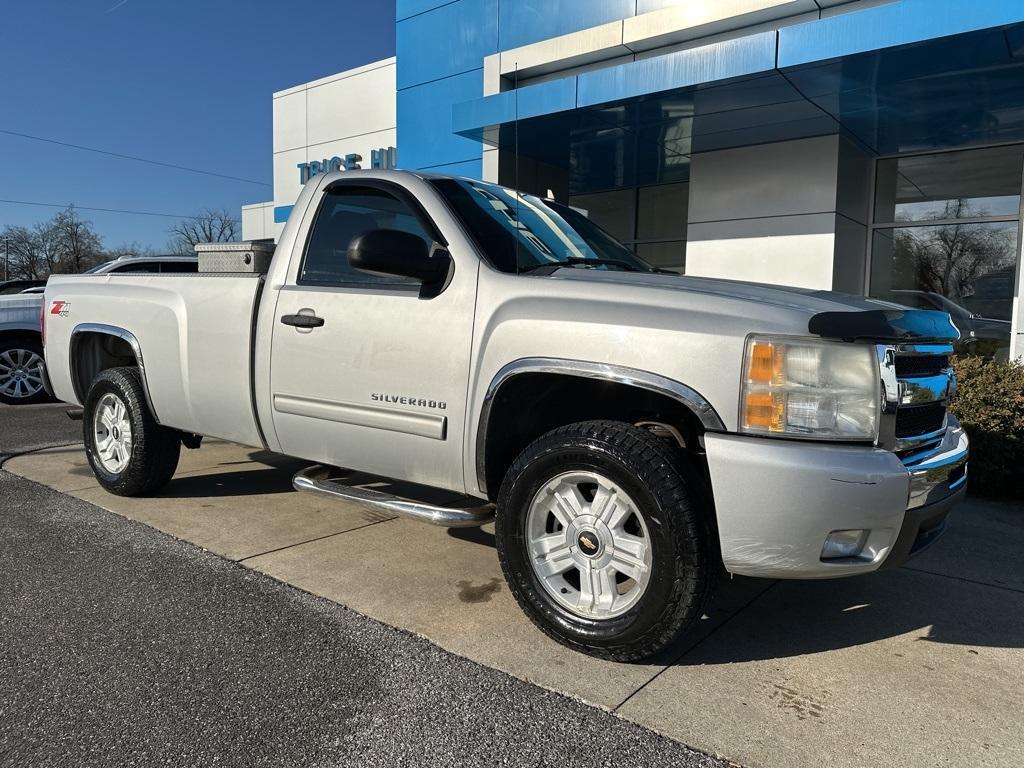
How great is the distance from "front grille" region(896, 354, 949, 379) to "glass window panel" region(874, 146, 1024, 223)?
27.2 feet

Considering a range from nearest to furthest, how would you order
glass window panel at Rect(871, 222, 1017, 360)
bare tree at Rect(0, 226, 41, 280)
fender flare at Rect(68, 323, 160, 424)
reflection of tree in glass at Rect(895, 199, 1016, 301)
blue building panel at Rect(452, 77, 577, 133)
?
fender flare at Rect(68, 323, 160, 424)
blue building panel at Rect(452, 77, 577, 133)
glass window panel at Rect(871, 222, 1017, 360)
reflection of tree in glass at Rect(895, 199, 1016, 301)
bare tree at Rect(0, 226, 41, 280)

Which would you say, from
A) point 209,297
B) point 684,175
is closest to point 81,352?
point 209,297

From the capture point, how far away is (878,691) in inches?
109

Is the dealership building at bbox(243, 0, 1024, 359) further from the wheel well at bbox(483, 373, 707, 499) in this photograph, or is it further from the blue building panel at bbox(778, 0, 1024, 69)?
the wheel well at bbox(483, 373, 707, 499)

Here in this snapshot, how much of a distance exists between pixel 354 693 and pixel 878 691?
189 cm

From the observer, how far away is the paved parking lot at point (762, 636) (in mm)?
2486

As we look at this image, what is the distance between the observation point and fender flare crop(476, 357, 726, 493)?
2.65 m

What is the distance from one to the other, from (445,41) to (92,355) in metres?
9.42

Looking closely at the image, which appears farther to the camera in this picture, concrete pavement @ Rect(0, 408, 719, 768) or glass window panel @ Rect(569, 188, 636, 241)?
glass window panel @ Rect(569, 188, 636, 241)

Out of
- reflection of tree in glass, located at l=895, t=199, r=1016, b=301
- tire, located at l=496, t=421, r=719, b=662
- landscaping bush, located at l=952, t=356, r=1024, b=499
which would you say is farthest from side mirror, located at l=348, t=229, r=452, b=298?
reflection of tree in glass, located at l=895, t=199, r=1016, b=301

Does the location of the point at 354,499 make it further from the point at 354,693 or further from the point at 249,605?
the point at 354,693

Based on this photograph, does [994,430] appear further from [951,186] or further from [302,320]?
[951,186]

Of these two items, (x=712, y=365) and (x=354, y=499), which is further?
(x=354, y=499)

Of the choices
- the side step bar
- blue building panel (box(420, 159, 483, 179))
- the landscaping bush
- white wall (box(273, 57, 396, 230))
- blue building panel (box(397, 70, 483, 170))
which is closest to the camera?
the side step bar
